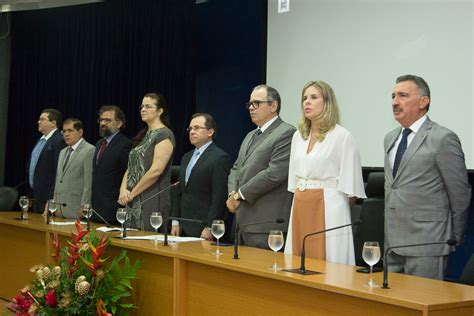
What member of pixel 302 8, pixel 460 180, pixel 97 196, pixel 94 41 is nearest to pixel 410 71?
pixel 302 8

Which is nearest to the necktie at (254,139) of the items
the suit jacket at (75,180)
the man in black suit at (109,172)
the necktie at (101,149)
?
the man in black suit at (109,172)

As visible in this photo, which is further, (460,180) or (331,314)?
(460,180)

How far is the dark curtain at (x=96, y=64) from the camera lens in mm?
7500

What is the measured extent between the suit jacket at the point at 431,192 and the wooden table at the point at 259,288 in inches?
19.0

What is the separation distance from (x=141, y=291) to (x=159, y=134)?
1.43 metres

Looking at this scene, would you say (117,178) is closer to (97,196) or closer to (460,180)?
(97,196)

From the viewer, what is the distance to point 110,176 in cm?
577

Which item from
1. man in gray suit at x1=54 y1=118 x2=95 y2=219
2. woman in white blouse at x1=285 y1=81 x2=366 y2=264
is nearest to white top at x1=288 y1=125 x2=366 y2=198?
woman in white blouse at x1=285 y1=81 x2=366 y2=264

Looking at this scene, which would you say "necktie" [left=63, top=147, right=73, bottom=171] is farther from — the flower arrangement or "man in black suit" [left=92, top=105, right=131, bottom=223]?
the flower arrangement

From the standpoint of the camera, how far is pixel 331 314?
2.92 metres

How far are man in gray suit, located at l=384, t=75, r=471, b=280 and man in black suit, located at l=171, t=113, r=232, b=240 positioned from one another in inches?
57.2

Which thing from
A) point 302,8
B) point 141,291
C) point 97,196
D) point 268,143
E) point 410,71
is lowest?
point 141,291

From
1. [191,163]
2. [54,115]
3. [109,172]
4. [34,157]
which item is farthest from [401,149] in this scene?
[34,157]

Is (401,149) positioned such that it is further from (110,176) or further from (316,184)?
(110,176)
